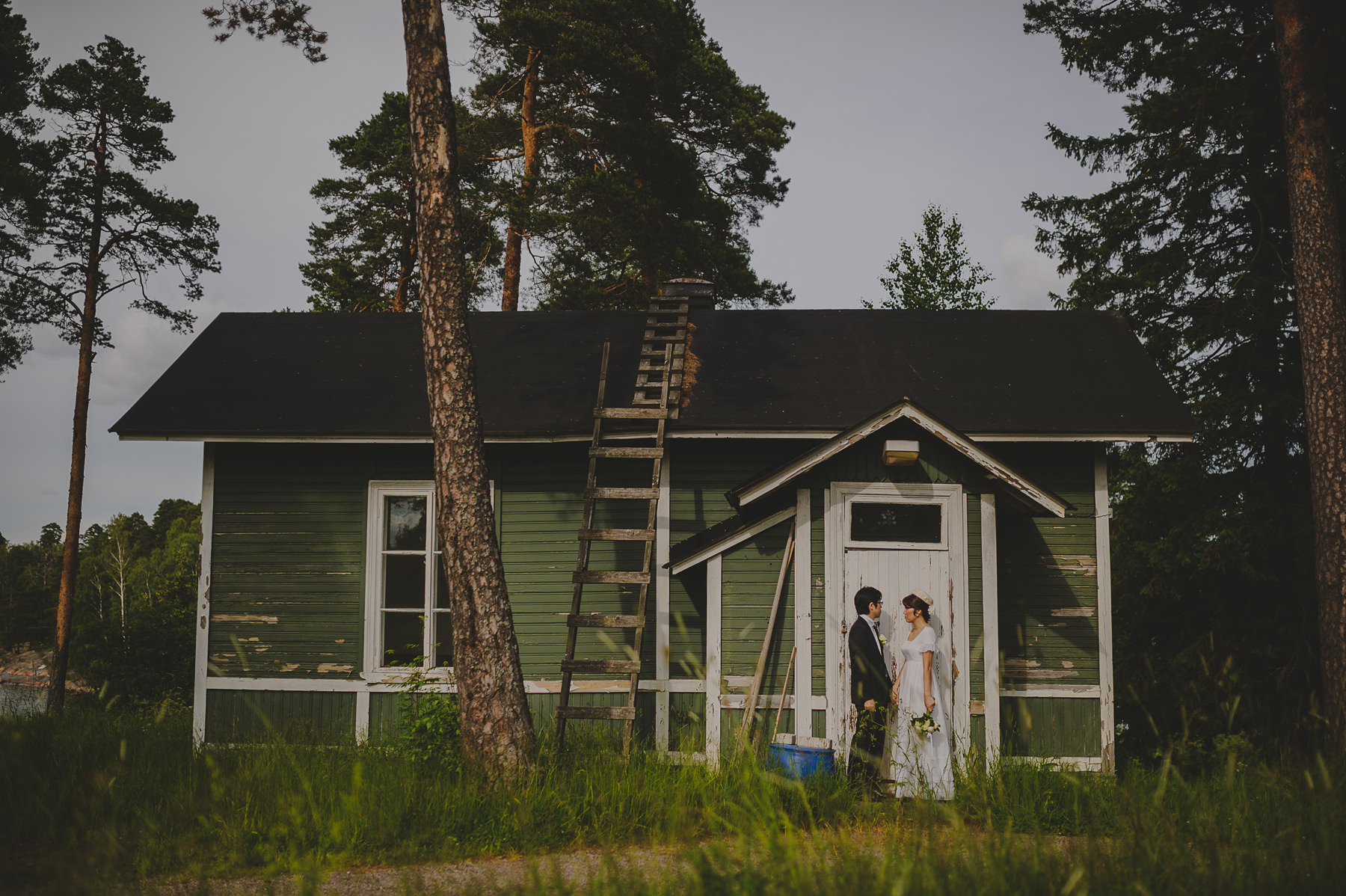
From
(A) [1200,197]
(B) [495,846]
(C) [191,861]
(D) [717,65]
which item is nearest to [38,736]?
(C) [191,861]

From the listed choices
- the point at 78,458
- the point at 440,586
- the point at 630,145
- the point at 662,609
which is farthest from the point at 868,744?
the point at 78,458

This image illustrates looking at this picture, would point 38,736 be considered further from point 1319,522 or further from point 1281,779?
point 1319,522

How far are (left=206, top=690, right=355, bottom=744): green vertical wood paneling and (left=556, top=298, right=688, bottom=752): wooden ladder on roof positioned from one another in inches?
92.5

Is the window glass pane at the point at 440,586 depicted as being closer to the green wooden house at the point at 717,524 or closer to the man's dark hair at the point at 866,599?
the green wooden house at the point at 717,524

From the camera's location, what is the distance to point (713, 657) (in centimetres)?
789

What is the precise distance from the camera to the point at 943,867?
11.0ft

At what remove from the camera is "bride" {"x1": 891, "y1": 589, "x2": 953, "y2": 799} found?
21.4ft

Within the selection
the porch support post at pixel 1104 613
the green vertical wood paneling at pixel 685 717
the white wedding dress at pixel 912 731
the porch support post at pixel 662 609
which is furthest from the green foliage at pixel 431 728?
the porch support post at pixel 1104 613

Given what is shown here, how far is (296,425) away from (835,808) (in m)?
6.30

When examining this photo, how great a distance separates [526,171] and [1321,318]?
13.6 meters

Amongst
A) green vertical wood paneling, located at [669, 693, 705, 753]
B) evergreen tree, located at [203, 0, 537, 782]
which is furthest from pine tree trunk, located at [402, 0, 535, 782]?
green vertical wood paneling, located at [669, 693, 705, 753]

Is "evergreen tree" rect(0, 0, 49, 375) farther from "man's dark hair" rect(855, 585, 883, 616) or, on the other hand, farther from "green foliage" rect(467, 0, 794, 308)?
"man's dark hair" rect(855, 585, 883, 616)

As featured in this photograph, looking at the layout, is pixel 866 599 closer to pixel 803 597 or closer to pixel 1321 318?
pixel 803 597

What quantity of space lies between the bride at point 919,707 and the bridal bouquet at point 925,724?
3 centimetres
